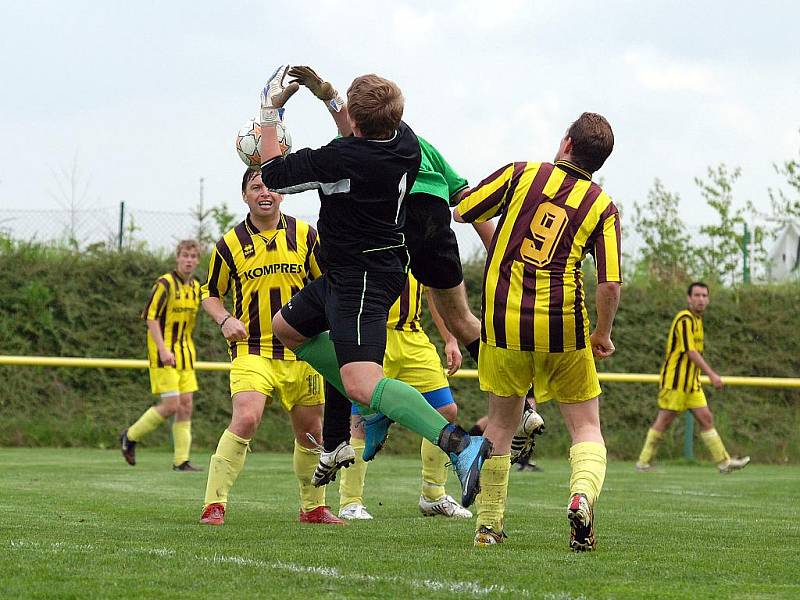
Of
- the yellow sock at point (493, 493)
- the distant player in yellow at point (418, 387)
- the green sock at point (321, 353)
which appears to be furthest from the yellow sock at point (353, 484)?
the yellow sock at point (493, 493)

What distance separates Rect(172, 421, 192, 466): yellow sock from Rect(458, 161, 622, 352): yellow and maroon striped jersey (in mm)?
7863

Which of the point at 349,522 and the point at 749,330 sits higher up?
the point at 749,330

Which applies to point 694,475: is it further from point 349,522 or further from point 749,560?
point 749,560

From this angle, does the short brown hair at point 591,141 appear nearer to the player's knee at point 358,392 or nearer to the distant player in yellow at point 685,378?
the player's knee at point 358,392

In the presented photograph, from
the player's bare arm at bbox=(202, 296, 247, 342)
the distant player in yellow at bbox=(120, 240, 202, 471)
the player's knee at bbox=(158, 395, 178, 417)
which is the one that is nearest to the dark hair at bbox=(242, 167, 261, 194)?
the player's bare arm at bbox=(202, 296, 247, 342)

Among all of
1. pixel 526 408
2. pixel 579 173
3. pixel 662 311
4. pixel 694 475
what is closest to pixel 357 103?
pixel 579 173

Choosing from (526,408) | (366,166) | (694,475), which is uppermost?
(366,166)

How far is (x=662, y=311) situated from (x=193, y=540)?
47.0ft

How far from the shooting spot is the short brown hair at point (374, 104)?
5.45 metres

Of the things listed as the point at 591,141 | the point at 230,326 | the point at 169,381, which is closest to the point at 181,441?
the point at 169,381

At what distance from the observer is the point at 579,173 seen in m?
5.71

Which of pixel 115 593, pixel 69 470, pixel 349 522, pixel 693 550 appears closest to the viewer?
pixel 115 593

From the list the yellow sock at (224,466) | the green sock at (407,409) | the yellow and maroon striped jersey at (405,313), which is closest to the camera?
the green sock at (407,409)

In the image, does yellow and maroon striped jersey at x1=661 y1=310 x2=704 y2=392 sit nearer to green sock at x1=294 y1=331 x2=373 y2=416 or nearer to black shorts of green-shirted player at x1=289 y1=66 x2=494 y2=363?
black shorts of green-shirted player at x1=289 y1=66 x2=494 y2=363
